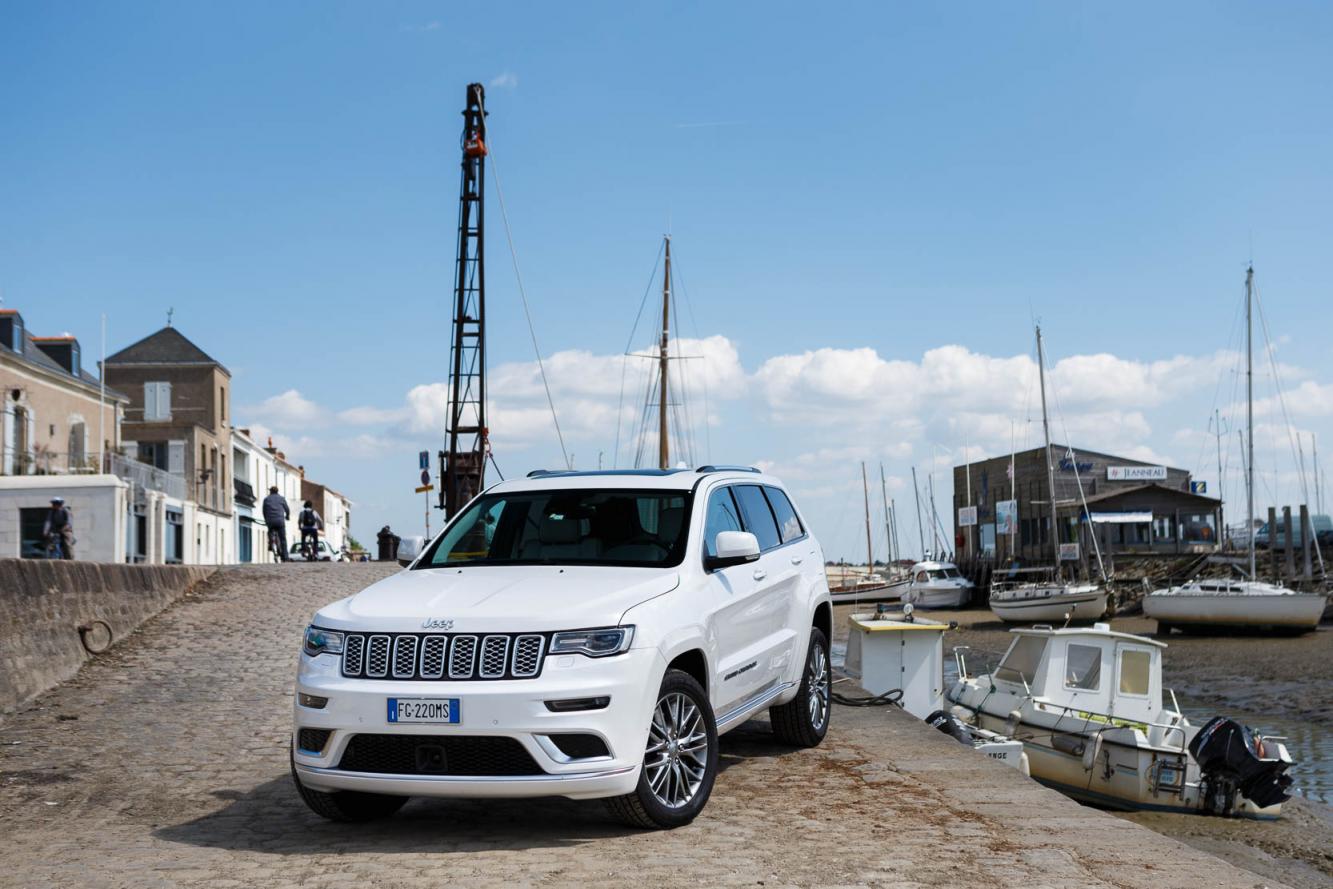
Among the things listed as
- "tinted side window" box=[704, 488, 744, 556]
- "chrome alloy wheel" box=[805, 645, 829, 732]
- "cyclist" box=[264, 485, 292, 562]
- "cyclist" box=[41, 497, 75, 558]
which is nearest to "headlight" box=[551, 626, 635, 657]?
"tinted side window" box=[704, 488, 744, 556]

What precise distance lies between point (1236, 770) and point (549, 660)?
1435 centimetres

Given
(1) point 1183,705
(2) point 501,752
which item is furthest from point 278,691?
(1) point 1183,705

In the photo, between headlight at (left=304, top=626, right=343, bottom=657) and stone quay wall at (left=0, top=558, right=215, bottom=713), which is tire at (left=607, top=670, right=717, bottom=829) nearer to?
headlight at (left=304, top=626, right=343, bottom=657)

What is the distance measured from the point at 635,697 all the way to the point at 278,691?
28.2ft

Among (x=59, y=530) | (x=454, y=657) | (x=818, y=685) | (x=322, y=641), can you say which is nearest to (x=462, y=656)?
(x=454, y=657)

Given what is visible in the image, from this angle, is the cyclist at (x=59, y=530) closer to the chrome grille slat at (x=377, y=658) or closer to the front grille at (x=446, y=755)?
the chrome grille slat at (x=377, y=658)

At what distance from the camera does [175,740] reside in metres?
11.2

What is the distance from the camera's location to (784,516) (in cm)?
955

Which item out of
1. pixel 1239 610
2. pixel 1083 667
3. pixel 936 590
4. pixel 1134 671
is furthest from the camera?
pixel 936 590

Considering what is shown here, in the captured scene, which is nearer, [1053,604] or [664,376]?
[664,376]

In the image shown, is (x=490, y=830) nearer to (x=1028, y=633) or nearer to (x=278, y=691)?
(x=278, y=691)

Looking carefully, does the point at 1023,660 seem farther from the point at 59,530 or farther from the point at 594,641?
the point at 59,530

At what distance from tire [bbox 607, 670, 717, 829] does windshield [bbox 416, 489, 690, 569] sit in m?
0.82

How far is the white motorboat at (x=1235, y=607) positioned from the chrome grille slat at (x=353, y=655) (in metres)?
42.1
